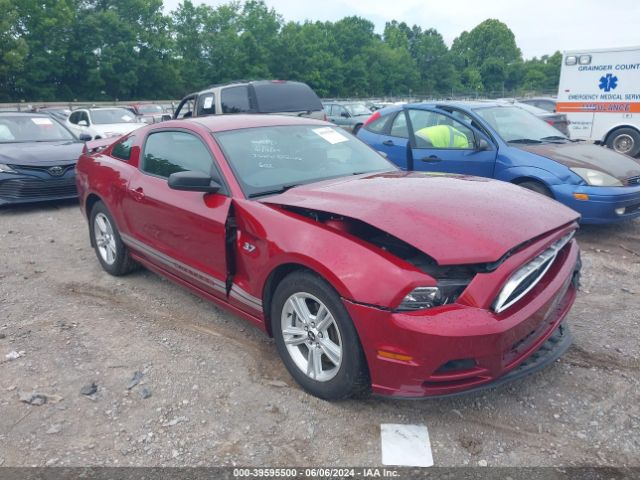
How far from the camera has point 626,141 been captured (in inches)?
465

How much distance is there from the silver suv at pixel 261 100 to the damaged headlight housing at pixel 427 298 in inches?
294

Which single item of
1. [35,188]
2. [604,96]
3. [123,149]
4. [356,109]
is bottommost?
[35,188]

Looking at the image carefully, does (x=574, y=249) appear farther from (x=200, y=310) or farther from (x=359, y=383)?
(x=200, y=310)

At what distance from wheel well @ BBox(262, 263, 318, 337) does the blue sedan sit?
10.3 ft

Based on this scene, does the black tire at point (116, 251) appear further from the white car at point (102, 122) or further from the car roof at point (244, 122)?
the white car at point (102, 122)

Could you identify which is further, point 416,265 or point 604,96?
point 604,96

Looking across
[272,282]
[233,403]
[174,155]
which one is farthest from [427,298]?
[174,155]

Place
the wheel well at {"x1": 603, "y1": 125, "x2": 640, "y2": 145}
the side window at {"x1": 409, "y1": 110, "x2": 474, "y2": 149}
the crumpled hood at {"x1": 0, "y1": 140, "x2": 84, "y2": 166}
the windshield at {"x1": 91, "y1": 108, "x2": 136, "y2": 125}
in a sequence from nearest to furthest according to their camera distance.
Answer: the side window at {"x1": 409, "y1": 110, "x2": 474, "y2": 149}, the crumpled hood at {"x1": 0, "y1": 140, "x2": 84, "y2": 166}, the wheel well at {"x1": 603, "y1": 125, "x2": 640, "y2": 145}, the windshield at {"x1": 91, "y1": 108, "x2": 136, "y2": 125}

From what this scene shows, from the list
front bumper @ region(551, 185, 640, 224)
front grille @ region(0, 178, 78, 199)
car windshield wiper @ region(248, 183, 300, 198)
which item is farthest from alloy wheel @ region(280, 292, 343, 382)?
front grille @ region(0, 178, 78, 199)

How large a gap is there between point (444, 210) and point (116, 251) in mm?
3286

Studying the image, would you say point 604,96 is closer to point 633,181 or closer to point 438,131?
point 633,181

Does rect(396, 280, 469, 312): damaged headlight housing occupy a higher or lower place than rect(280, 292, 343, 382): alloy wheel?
higher

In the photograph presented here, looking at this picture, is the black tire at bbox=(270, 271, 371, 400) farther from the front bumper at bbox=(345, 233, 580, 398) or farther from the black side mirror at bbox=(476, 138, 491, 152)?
the black side mirror at bbox=(476, 138, 491, 152)

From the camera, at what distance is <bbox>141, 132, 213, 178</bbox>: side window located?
3.76 m
